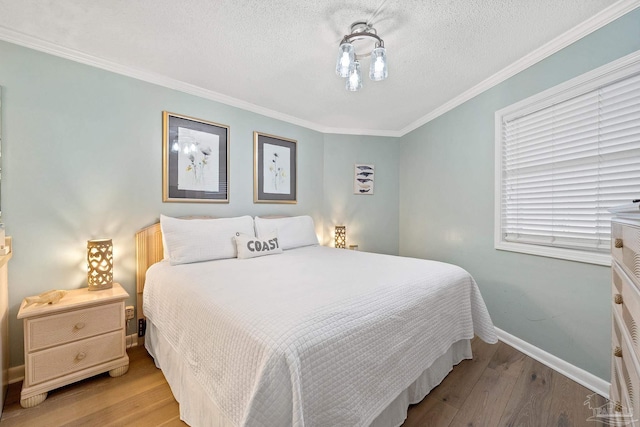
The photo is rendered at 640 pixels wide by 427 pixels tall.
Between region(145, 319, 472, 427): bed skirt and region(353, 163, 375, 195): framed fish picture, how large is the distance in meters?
2.32

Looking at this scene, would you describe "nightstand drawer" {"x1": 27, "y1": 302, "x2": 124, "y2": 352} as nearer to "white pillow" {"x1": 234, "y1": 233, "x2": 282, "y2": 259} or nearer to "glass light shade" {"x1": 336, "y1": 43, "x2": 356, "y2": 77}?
"white pillow" {"x1": 234, "y1": 233, "x2": 282, "y2": 259}

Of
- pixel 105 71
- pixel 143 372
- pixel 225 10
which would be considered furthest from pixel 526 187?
pixel 105 71

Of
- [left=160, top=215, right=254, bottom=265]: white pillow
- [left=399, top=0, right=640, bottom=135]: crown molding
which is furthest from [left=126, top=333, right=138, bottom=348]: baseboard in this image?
[left=399, top=0, right=640, bottom=135]: crown molding

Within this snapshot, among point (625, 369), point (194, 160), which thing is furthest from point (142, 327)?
point (625, 369)

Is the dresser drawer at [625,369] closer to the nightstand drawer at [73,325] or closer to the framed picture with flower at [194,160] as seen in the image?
the nightstand drawer at [73,325]

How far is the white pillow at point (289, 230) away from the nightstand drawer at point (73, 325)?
1.27m

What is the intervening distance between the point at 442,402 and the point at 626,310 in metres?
1.11

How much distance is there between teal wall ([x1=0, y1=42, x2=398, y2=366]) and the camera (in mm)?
1777

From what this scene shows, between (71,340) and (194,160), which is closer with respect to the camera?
(71,340)

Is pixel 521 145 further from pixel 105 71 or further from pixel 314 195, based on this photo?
pixel 105 71

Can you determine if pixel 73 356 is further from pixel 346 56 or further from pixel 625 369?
pixel 625 369

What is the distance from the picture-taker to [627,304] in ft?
2.76

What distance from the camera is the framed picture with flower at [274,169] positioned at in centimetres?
304

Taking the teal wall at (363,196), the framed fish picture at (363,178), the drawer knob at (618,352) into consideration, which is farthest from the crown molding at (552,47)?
the drawer knob at (618,352)
